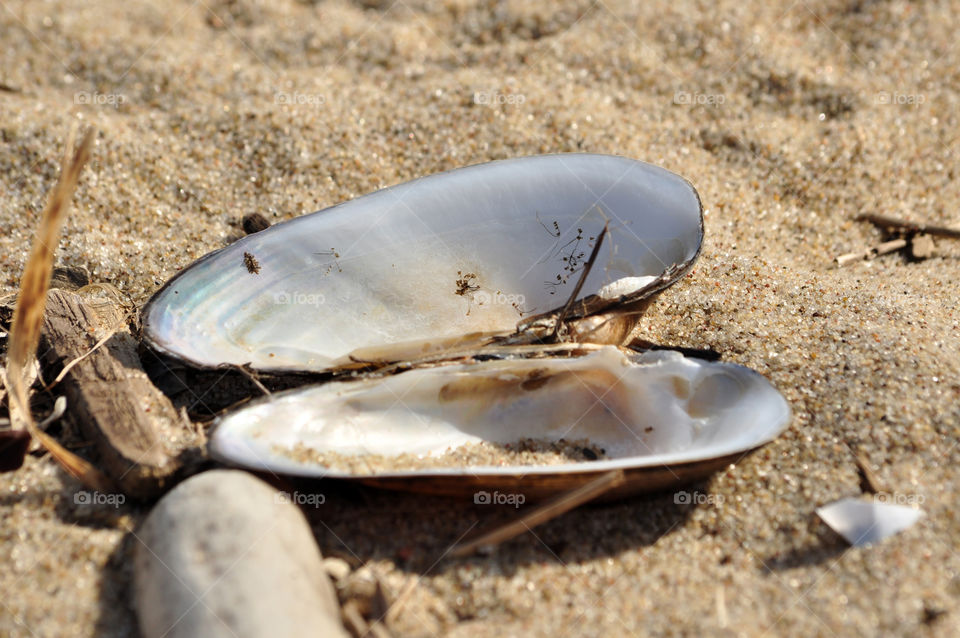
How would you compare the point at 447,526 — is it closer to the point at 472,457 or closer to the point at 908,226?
the point at 472,457

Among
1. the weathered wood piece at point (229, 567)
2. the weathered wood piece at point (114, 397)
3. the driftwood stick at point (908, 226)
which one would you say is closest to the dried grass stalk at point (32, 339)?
the weathered wood piece at point (114, 397)

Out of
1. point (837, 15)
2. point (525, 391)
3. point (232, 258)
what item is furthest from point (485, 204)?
point (837, 15)

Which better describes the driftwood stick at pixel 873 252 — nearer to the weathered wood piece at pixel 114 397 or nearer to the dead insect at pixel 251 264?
the dead insect at pixel 251 264

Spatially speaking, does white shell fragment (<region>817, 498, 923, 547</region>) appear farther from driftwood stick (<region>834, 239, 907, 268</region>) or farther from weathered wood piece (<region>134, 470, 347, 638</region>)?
driftwood stick (<region>834, 239, 907, 268</region>)

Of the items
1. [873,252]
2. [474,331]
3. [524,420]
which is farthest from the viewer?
[873,252]

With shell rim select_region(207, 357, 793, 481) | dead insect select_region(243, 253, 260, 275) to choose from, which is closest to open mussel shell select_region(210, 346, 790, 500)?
shell rim select_region(207, 357, 793, 481)

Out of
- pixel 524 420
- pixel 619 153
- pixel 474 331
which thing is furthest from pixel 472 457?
pixel 619 153
